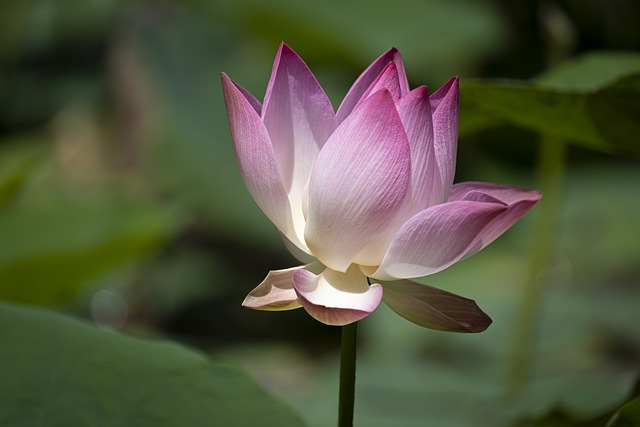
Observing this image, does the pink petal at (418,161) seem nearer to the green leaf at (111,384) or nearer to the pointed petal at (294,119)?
the pointed petal at (294,119)

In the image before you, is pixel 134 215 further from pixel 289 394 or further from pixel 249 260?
pixel 249 260

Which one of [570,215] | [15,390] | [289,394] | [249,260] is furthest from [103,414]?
[249,260]

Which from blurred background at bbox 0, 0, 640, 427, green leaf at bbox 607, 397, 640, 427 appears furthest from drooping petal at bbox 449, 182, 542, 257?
blurred background at bbox 0, 0, 640, 427

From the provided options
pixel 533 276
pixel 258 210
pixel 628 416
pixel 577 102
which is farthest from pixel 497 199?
pixel 258 210

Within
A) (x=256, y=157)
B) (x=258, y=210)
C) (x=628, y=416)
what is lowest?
(x=628, y=416)

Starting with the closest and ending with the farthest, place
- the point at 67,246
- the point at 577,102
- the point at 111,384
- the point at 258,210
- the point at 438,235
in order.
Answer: the point at 438,235 → the point at 111,384 → the point at 577,102 → the point at 67,246 → the point at 258,210

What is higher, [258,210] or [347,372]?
[258,210]

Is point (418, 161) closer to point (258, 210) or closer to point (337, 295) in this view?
point (337, 295)

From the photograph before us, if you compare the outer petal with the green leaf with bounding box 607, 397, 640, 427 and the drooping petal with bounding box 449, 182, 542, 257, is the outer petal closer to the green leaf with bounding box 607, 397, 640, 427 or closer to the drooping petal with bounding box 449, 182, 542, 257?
the drooping petal with bounding box 449, 182, 542, 257
